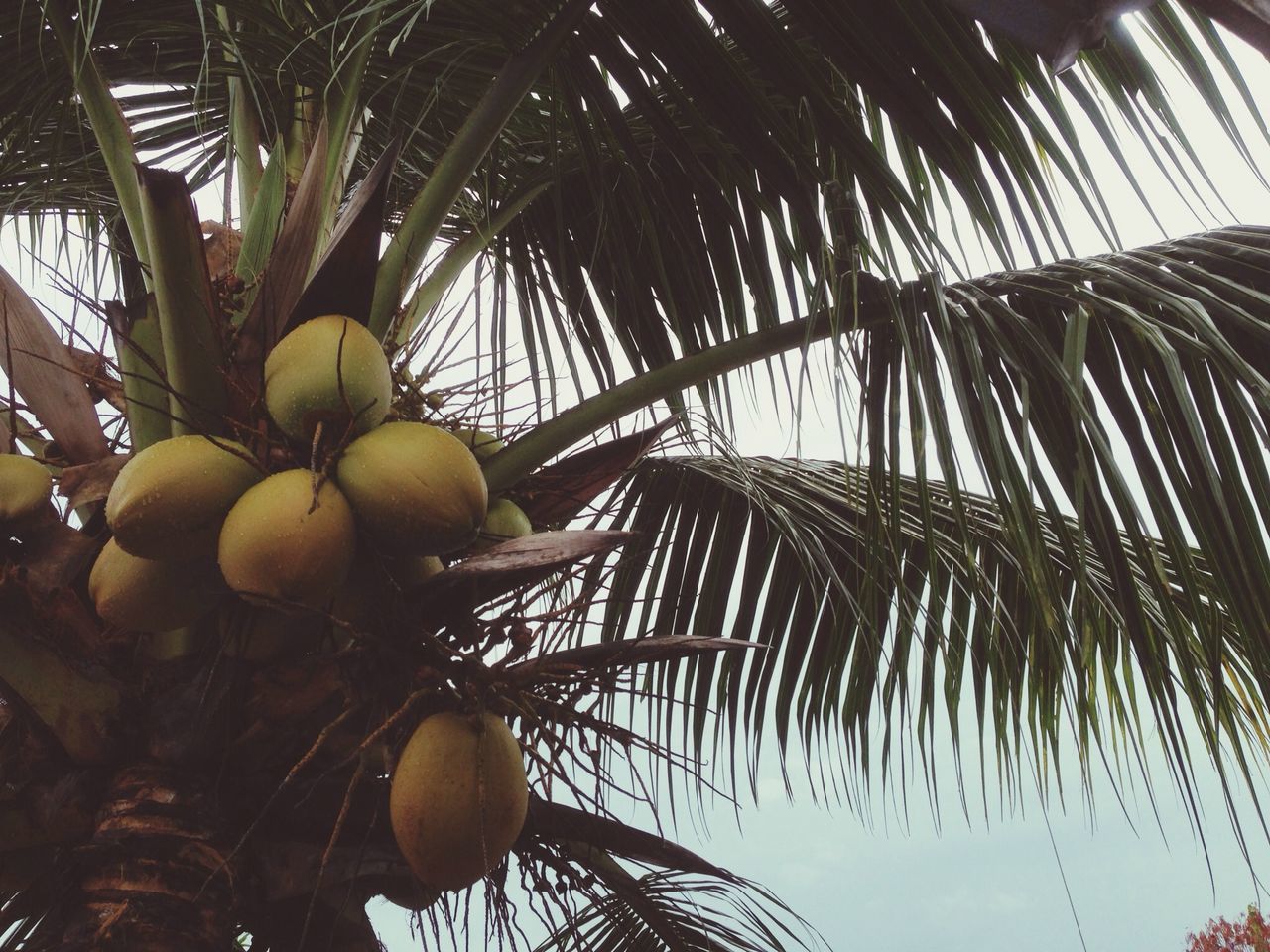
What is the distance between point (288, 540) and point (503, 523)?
0.42 metres

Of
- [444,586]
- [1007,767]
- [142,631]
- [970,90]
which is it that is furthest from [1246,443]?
[142,631]

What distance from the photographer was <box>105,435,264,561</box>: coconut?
3.39 ft

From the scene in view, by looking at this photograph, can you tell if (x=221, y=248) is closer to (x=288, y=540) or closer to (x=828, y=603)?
(x=288, y=540)

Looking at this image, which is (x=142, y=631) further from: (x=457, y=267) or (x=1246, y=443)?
(x=1246, y=443)

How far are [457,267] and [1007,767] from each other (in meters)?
1.49

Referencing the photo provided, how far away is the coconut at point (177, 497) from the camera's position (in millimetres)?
1034

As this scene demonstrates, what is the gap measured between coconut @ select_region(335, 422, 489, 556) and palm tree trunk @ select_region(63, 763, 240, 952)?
38 centimetres

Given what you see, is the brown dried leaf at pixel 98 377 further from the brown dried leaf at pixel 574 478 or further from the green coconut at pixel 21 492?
the brown dried leaf at pixel 574 478

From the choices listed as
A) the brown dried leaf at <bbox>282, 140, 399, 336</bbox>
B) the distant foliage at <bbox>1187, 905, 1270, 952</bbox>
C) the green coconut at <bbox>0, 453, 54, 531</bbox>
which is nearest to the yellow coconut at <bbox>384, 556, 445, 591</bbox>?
the brown dried leaf at <bbox>282, 140, 399, 336</bbox>

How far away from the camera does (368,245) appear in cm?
120

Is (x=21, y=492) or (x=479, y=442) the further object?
A: (x=479, y=442)

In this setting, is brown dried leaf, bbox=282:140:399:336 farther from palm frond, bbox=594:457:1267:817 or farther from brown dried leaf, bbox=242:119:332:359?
palm frond, bbox=594:457:1267:817

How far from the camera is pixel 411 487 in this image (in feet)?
3.42

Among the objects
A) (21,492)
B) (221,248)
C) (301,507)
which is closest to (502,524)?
(301,507)
